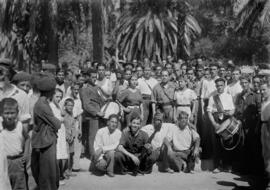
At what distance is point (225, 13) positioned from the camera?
3834 centimetres

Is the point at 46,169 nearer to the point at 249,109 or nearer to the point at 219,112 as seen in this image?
the point at 219,112

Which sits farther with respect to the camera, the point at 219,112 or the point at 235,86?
the point at 235,86

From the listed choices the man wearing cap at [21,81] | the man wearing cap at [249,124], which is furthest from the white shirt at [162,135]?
the man wearing cap at [21,81]

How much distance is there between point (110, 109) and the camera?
28.2 feet

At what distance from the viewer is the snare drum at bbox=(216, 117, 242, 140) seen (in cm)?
783

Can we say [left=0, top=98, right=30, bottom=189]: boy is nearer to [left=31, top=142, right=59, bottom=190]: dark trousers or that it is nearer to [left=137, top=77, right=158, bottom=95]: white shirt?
[left=31, top=142, right=59, bottom=190]: dark trousers

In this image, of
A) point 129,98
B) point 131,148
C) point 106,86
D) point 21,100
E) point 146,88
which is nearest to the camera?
point 21,100

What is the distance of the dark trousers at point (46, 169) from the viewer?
5.29m

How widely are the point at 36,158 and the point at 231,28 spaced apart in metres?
33.8

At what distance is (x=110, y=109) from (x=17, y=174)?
3.28 meters

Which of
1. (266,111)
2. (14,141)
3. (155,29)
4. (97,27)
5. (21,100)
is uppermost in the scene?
(155,29)

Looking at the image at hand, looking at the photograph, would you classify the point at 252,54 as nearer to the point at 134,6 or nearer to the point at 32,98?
the point at 134,6

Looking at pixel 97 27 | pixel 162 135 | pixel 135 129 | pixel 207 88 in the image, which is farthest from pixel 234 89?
pixel 97 27

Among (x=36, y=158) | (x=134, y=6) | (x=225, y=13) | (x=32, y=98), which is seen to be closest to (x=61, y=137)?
(x=32, y=98)
